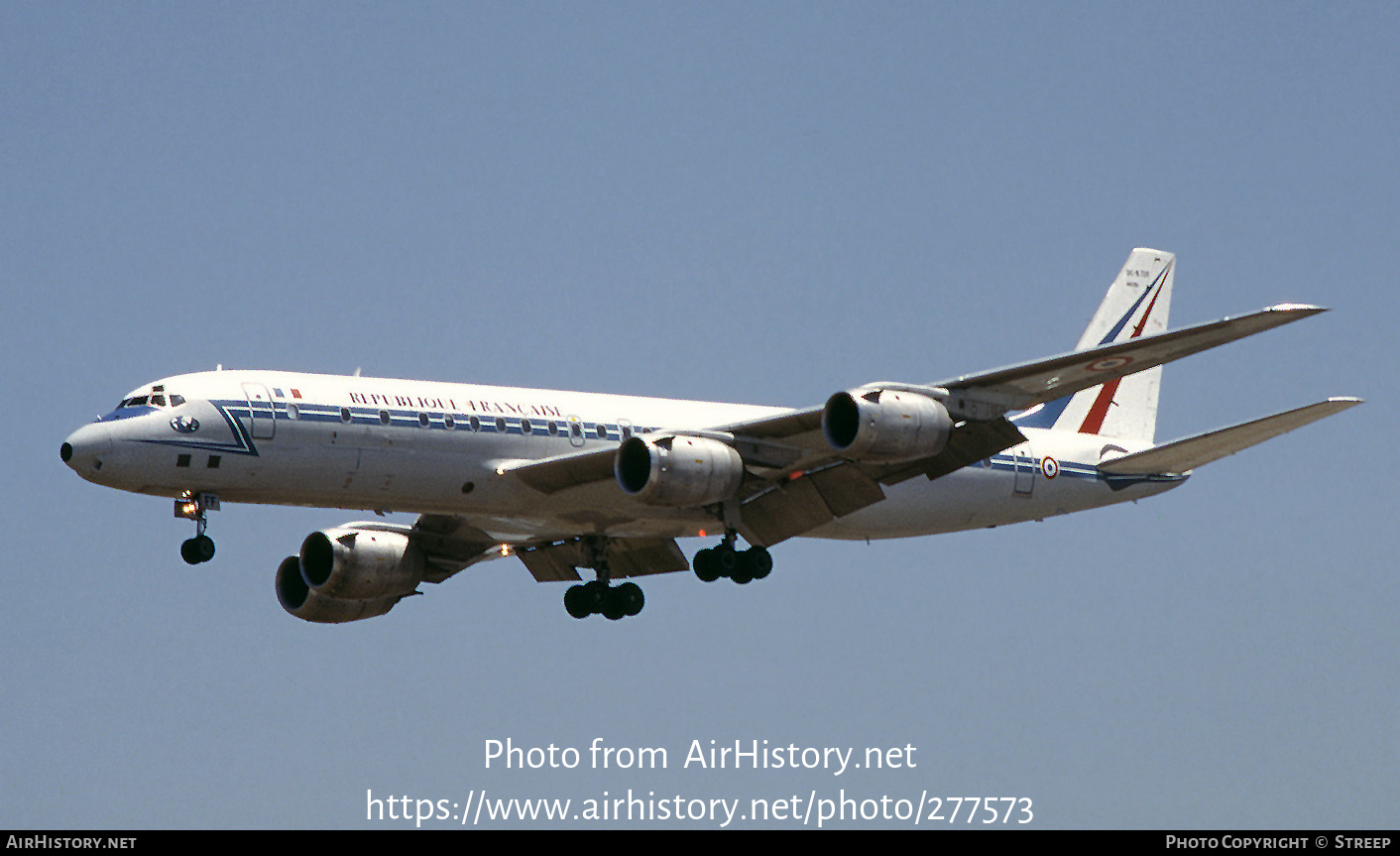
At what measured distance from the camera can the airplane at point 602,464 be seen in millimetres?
37594

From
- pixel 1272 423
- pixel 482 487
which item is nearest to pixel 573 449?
pixel 482 487

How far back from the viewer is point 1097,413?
161 feet

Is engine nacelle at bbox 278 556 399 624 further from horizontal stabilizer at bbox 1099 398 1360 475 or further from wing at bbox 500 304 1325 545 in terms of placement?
horizontal stabilizer at bbox 1099 398 1360 475

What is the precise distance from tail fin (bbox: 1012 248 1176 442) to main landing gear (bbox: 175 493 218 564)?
20532 millimetres

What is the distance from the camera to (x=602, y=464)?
1567 inches

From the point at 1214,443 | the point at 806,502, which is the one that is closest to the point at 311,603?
the point at 806,502

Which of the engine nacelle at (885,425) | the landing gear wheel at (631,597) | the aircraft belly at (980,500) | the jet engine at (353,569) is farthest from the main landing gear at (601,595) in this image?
the engine nacelle at (885,425)

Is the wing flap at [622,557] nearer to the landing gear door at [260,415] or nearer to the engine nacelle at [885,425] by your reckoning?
the engine nacelle at [885,425]

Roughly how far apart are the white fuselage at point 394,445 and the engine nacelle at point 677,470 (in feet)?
5.37

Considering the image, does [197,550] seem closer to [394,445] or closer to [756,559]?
[394,445]

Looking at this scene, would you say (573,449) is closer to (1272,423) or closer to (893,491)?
(893,491)

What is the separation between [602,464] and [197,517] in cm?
819

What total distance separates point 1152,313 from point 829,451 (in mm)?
15767

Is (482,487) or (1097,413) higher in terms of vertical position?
(1097,413)
